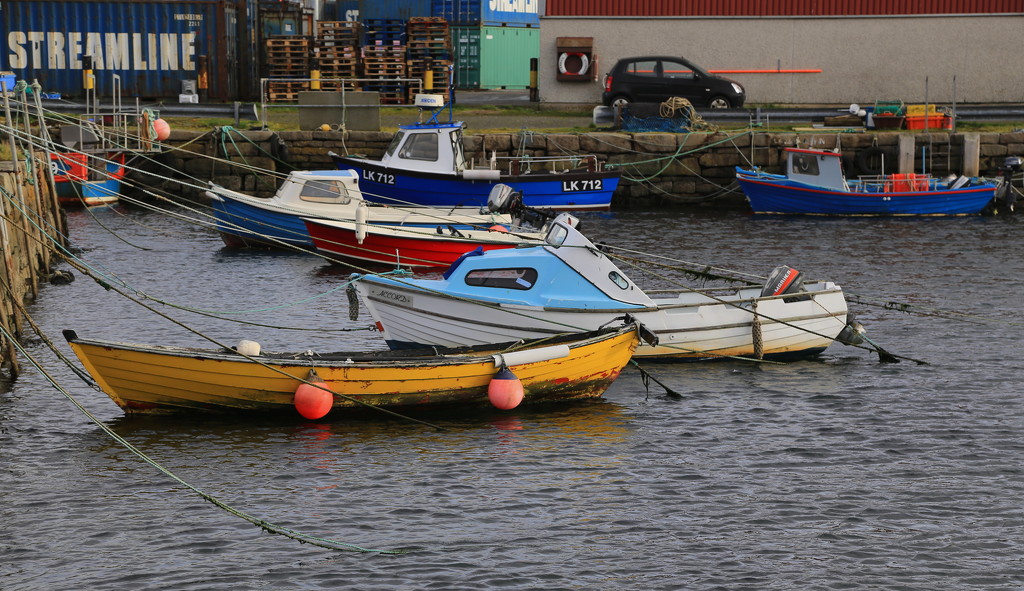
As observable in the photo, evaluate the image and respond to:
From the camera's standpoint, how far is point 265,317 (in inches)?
838

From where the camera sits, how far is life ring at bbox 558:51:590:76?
129ft

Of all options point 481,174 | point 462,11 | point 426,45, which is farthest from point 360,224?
point 462,11

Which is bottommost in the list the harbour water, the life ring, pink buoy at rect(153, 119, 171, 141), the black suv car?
the harbour water

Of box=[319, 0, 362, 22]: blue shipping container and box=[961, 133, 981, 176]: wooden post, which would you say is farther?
box=[319, 0, 362, 22]: blue shipping container

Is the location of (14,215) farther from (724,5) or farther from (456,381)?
(724,5)

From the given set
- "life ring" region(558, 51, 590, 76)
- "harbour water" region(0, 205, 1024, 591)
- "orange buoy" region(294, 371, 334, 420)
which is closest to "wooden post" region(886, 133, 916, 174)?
"life ring" region(558, 51, 590, 76)

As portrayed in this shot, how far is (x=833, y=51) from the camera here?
39.6 metres

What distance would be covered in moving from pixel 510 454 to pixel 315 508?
2.54 m

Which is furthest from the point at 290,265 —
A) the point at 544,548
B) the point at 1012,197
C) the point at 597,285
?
the point at 1012,197

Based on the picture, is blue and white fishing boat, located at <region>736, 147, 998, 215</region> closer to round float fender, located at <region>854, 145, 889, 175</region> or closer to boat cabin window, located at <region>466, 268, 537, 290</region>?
round float fender, located at <region>854, 145, 889, 175</region>

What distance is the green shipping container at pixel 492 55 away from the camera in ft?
156

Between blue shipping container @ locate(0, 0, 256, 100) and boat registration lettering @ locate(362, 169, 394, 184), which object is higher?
blue shipping container @ locate(0, 0, 256, 100)

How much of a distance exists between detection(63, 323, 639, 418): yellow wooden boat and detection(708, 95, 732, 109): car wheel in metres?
23.0

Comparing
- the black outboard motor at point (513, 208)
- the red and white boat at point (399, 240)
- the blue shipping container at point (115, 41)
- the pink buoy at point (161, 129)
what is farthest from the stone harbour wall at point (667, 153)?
the red and white boat at point (399, 240)
